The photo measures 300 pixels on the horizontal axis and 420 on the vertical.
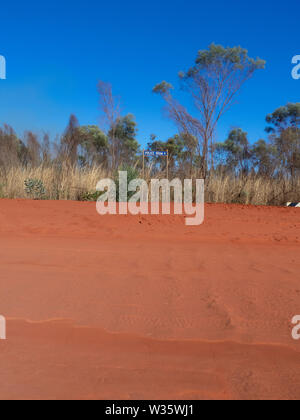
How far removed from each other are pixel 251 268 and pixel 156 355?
A: 202 centimetres

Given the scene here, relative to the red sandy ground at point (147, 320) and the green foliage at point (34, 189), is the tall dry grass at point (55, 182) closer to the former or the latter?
the green foliage at point (34, 189)

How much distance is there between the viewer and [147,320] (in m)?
2.23

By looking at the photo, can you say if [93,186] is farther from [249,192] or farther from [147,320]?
[147,320]

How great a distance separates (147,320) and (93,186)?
7278 mm

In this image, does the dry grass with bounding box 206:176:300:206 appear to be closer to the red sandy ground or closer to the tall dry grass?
the tall dry grass

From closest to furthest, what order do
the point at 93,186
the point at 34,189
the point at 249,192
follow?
1. the point at 34,189
2. the point at 93,186
3. the point at 249,192

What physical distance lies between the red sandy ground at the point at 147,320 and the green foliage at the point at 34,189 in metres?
4.40

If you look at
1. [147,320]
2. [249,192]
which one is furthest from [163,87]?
[147,320]

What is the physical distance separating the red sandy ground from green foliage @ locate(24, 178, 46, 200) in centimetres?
440

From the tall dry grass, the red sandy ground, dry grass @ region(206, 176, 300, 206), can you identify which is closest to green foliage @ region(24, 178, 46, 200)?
the tall dry grass

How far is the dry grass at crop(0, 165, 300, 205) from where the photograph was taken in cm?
908

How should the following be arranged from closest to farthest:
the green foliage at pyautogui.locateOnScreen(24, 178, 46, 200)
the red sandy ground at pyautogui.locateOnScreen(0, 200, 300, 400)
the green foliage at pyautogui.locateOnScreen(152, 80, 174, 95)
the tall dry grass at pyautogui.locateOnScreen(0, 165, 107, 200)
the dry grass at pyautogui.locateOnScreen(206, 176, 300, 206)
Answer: the red sandy ground at pyautogui.locateOnScreen(0, 200, 300, 400) → the green foliage at pyautogui.locateOnScreen(24, 178, 46, 200) → the tall dry grass at pyautogui.locateOnScreen(0, 165, 107, 200) → the dry grass at pyautogui.locateOnScreen(206, 176, 300, 206) → the green foliage at pyautogui.locateOnScreen(152, 80, 174, 95)
